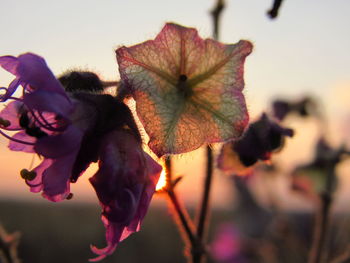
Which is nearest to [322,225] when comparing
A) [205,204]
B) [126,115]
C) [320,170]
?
[320,170]

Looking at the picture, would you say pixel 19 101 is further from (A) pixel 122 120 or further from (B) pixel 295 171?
(B) pixel 295 171

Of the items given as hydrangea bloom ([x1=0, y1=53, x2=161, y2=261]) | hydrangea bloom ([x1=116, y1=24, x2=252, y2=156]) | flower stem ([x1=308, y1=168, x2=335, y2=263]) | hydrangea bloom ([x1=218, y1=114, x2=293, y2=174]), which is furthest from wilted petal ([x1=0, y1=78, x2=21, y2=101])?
flower stem ([x1=308, y1=168, x2=335, y2=263])

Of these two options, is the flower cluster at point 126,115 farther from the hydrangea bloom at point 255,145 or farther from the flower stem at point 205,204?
the flower stem at point 205,204

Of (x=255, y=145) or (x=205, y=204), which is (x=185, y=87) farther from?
(x=205, y=204)

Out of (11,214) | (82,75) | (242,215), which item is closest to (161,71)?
(82,75)

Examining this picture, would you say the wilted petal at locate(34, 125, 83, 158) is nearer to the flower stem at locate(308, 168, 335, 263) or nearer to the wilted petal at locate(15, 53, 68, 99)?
the wilted petal at locate(15, 53, 68, 99)
